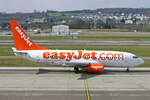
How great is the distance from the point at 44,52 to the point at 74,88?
1032 centimetres

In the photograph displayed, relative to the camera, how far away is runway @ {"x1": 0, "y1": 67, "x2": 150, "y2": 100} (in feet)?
68.8

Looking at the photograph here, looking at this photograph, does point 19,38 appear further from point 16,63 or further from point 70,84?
point 70,84

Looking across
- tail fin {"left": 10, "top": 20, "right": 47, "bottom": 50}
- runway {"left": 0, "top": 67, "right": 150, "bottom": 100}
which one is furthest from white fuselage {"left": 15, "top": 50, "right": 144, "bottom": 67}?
runway {"left": 0, "top": 67, "right": 150, "bottom": 100}

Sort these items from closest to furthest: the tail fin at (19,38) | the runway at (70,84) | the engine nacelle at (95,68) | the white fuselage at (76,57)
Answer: the runway at (70,84) < the engine nacelle at (95,68) < the tail fin at (19,38) < the white fuselage at (76,57)

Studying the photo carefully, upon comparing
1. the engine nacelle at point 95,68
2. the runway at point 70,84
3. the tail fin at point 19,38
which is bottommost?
the runway at point 70,84

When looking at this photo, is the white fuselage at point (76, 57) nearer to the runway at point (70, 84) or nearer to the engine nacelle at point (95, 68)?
the engine nacelle at point (95, 68)

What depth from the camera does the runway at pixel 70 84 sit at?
20984 mm

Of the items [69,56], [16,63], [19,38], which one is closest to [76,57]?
[69,56]

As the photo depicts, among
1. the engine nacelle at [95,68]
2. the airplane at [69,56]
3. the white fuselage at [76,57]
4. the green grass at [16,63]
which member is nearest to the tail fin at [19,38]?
the airplane at [69,56]

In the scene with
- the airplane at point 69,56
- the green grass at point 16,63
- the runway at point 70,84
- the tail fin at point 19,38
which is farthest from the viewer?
the green grass at point 16,63
